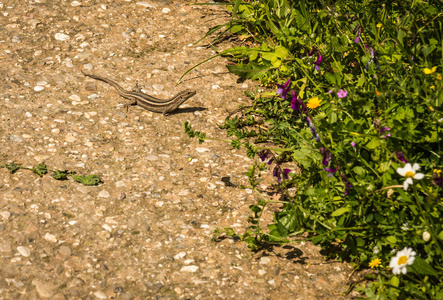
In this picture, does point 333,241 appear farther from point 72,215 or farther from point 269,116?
point 72,215

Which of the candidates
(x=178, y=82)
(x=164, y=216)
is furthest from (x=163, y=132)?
(x=164, y=216)

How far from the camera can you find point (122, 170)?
4.60 metres

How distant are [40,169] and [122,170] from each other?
2.54 feet

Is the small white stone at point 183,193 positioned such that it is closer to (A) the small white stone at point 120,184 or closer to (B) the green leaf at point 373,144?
(A) the small white stone at point 120,184

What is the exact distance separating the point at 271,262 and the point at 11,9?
551 centimetres

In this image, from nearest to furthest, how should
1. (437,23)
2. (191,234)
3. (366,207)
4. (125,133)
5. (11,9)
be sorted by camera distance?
(366,207) < (191,234) < (437,23) < (125,133) < (11,9)

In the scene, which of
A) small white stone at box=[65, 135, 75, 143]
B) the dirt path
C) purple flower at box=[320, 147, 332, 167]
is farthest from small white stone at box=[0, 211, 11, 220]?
purple flower at box=[320, 147, 332, 167]

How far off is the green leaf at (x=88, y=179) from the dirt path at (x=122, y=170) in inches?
2.4

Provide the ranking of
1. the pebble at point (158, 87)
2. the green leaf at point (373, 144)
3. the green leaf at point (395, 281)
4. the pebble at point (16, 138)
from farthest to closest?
1. the pebble at point (158, 87)
2. the pebble at point (16, 138)
3. the green leaf at point (373, 144)
4. the green leaf at point (395, 281)

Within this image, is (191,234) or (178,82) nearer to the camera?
(191,234)

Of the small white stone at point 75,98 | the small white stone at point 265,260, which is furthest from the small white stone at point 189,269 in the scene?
the small white stone at point 75,98

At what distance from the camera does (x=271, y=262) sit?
369 cm

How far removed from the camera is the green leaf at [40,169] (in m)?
4.35

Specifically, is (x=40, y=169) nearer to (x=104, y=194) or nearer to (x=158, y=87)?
(x=104, y=194)
